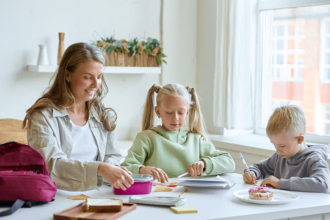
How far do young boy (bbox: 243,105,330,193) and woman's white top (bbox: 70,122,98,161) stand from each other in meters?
0.66

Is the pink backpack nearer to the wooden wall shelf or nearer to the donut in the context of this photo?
the donut

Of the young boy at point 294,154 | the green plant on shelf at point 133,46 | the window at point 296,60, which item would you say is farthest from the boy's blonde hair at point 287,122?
the green plant on shelf at point 133,46

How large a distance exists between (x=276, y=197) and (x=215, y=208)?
11.1 inches

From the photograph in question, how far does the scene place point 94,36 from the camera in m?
3.09

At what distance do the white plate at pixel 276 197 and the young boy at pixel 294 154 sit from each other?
0.29 feet

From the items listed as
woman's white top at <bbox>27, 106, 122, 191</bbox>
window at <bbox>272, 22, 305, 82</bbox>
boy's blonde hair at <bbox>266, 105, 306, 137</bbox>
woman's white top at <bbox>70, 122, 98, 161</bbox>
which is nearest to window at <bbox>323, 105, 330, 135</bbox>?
window at <bbox>272, 22, 305, 82</bbox>

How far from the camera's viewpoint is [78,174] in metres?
1.45

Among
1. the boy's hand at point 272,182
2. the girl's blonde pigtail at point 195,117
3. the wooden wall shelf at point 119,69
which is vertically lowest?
the boy's hand at point 272,182

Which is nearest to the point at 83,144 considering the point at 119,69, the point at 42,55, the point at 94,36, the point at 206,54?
the point at 42,55

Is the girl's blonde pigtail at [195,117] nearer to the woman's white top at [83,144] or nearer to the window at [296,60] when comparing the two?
the woman's white top at [83,144]

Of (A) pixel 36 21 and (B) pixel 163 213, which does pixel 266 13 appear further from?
(B) pixel 163 213

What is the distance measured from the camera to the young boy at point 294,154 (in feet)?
5.07

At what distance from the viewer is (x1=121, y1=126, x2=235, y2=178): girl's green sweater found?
1811mm

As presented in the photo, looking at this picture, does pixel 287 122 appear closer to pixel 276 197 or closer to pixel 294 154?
pixel 294 154
